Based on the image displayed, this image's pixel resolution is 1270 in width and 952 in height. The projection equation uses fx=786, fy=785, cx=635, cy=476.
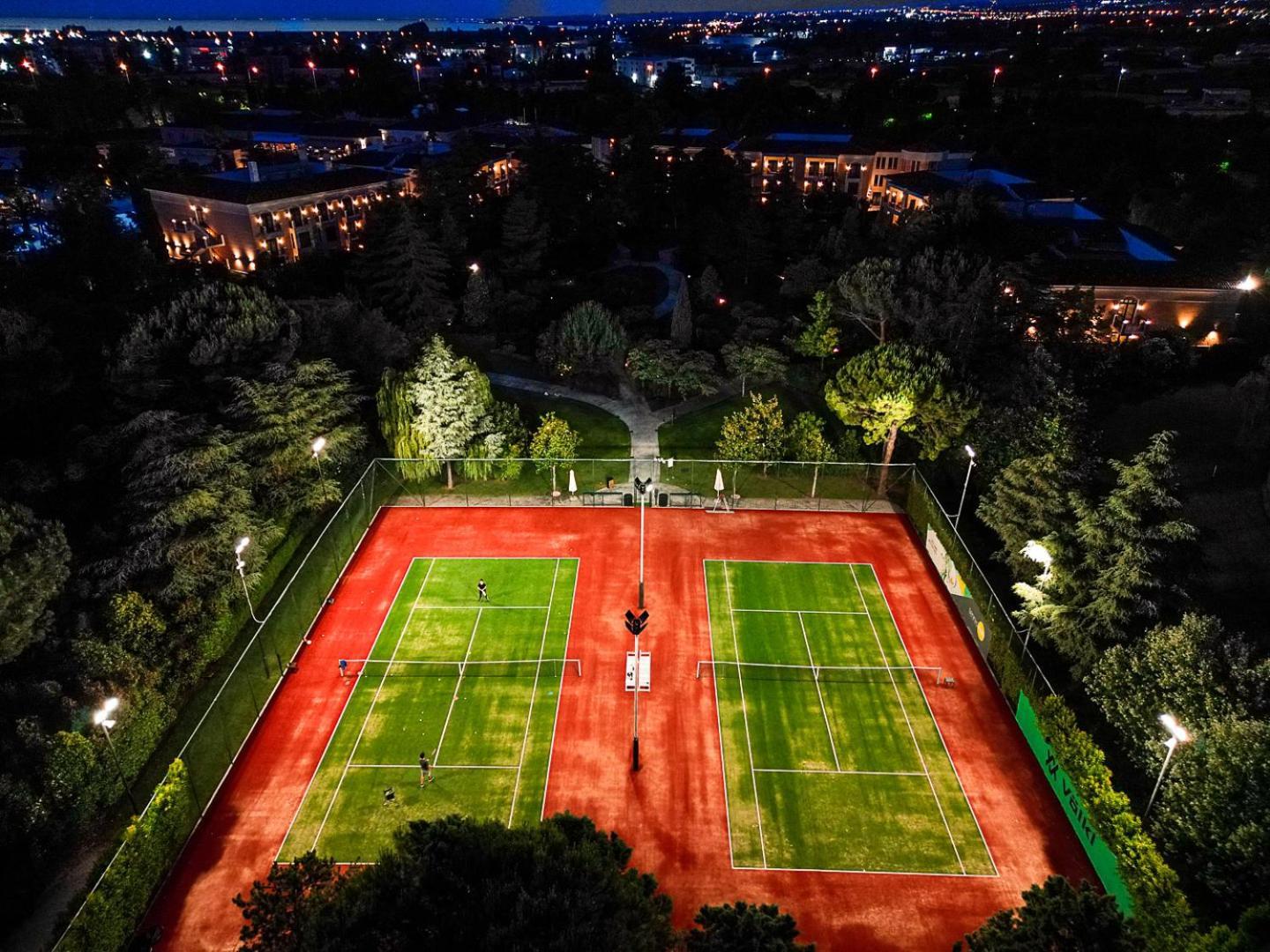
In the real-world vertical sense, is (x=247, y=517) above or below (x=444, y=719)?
above

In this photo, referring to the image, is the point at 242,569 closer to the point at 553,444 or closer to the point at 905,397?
the point at 553,444

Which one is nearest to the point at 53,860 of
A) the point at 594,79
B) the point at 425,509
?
the point at 425,509

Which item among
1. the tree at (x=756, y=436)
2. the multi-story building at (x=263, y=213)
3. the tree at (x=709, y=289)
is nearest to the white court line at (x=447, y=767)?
the tree at (x=756, y=436)

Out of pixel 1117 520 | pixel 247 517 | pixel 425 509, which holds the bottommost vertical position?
pixel 425 509

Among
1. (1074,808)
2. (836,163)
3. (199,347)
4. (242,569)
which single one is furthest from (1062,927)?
(836,163)

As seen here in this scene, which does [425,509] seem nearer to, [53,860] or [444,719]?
[444,719]

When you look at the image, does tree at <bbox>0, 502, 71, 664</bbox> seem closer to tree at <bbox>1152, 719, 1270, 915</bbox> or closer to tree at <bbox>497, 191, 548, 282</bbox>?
tree at <bbox>1152, 719, 1270, 915</bbox>
